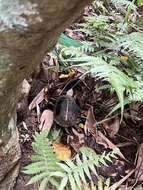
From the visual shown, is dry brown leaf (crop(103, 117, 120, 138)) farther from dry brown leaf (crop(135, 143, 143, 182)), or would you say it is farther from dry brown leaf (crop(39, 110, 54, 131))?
dry brown leaf (crop(39, 110, 54, 131))

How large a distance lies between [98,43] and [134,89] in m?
0.53

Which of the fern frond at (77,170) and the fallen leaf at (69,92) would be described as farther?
the fallen leaf at (69,92)

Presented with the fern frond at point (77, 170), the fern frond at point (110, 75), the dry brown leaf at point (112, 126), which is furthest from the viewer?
the dry brown leaf at point (112, 126)

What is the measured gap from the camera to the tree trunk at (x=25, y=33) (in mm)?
919

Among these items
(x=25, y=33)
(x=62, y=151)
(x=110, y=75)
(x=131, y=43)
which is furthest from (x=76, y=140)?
(x=25, y=33)

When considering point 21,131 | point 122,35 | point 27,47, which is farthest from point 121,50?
point 27,47

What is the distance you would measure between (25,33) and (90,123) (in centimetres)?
114

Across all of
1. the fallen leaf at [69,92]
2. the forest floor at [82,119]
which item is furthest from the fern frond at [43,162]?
the fallen leaf at [69,92]

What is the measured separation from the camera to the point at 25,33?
39.3 inches

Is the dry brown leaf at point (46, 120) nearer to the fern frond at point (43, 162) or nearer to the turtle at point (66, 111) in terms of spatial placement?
the turtle at point (66, 111)

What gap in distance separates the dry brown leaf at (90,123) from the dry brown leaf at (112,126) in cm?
8

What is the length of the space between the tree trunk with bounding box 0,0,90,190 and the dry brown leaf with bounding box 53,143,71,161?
566mm

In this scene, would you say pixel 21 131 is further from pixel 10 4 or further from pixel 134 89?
pixel 10 4

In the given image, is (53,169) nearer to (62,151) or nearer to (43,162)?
(43,162)
